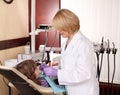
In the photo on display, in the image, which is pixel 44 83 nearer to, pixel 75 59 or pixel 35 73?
pixel 35 73

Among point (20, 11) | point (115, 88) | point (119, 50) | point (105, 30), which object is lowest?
point (115, 88)

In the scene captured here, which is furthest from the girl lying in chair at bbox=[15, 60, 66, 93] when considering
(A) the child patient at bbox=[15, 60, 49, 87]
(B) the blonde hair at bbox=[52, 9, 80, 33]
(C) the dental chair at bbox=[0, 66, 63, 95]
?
(B) the blonde hair at bbox=[52, 9, 80, 33]

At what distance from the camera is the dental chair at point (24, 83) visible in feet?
5.32

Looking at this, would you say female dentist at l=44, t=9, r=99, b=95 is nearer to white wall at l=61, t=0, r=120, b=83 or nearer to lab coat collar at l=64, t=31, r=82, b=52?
lab coat collar at l=64, t=31, r=82, b=52

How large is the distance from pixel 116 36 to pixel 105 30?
0.15 meters

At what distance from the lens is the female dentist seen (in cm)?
155

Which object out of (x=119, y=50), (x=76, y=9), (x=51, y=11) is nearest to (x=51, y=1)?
(x=51, y=11)

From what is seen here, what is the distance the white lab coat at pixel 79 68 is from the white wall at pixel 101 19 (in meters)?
1.20

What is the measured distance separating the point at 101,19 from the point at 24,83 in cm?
146

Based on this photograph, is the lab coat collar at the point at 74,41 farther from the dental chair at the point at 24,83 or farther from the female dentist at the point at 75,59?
the dental chair at the point at 24,83

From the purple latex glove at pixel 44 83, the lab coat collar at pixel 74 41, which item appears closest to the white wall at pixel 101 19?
the purple latex glove at pixel 44 83

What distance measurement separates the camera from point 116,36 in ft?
9.03

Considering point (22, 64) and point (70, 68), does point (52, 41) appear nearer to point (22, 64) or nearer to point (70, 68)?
point (22, 64)

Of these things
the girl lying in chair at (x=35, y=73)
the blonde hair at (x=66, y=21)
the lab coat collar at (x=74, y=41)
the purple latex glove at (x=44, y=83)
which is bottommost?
the purple latex glove at (x=44, y=83)
